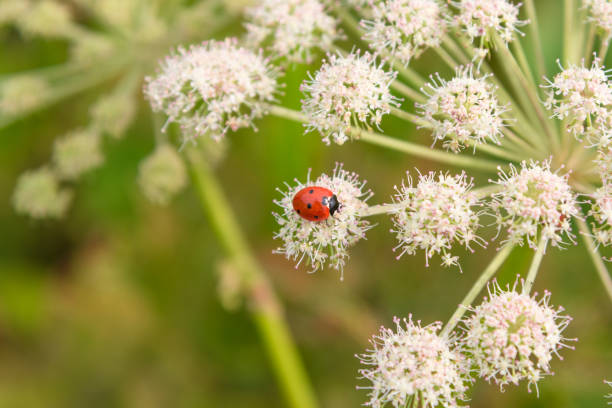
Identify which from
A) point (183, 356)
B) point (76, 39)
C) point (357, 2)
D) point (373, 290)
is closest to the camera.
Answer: point (357, 2)

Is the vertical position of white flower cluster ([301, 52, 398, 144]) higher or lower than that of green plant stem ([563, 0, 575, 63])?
lower

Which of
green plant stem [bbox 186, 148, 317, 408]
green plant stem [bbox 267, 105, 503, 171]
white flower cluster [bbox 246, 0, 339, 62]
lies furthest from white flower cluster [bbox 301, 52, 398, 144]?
green plant stem [bbox 186, 148, 317, 408]

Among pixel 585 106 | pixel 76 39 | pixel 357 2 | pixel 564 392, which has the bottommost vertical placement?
pixel 564 392

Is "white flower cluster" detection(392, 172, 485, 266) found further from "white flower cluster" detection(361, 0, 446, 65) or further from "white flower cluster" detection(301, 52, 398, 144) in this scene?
"white flower cluster" detection(361, 0, 446, 65)

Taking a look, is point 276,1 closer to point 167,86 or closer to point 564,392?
point 167,86

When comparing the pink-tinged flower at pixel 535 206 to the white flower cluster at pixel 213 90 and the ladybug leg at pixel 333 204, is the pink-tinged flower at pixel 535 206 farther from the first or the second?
the white flower cluster at pixel 213 90

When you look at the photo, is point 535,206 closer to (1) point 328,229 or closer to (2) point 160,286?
(1) point 328,229

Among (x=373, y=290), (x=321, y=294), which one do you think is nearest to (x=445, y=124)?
(x=373, y=290)
